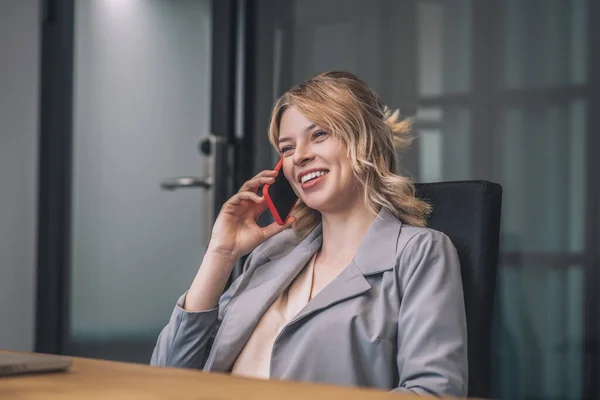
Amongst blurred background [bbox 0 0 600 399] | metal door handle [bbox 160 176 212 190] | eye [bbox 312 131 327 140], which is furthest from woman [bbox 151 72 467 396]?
metal door handle [bbox 160 176 212 190]

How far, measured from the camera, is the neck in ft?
5.68

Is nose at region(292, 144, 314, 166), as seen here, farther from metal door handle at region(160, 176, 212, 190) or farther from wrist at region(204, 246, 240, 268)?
metal door handle at region(160, 176, 212, 190)

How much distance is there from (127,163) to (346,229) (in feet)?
4.87

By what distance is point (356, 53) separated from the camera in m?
2.69

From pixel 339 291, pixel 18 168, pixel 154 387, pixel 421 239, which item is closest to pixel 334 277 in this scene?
pixel 339 291

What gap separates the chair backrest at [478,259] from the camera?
1.54 m

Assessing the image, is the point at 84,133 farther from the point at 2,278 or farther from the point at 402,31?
the point at 402,31

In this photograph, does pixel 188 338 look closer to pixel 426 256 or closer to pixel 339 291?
pixel 339 291

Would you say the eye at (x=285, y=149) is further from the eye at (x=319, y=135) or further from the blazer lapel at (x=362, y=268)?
the blazer lapel at (x=362, y=268)

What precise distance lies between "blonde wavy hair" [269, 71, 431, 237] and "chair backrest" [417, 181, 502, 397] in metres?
0.10

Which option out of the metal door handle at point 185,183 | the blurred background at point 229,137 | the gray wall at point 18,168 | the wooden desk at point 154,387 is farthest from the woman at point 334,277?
the gray wall at point 18,168

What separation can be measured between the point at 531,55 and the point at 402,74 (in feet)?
1.23

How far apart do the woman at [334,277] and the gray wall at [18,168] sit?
166 cm

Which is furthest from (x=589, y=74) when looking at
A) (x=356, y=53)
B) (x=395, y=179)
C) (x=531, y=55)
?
(x=395, y=179)
